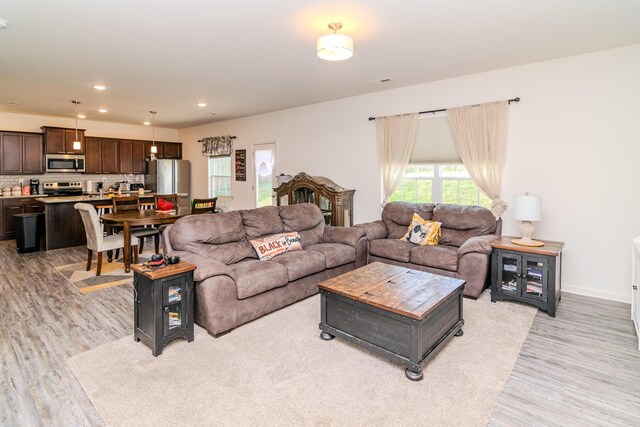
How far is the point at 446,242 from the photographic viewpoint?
4430 millimetres

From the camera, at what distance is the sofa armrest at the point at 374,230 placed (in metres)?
4.67

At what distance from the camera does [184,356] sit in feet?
8.54

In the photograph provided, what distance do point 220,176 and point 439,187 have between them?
5453 mm

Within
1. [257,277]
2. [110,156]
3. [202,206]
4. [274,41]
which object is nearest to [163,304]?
[257,277]

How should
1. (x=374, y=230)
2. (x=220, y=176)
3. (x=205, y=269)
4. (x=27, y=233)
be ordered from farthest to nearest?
(x=220, y=176), (x=27, y=233), (x=374, y=230), (x=205, y=269)

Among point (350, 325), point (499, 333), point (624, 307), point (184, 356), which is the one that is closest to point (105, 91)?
point (184, 356)

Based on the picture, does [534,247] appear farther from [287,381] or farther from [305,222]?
[287,381]

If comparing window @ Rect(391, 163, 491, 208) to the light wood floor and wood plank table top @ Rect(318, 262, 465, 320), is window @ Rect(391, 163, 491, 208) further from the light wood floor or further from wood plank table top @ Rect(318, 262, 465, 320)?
wood plank table top @ Rect(318, 262, 465, 320)

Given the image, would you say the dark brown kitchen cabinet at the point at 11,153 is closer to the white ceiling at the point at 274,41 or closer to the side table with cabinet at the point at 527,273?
the white ceiling at the point at 274,41

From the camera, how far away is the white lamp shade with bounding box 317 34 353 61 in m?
2.75

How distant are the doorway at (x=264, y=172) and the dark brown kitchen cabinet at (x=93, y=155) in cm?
373

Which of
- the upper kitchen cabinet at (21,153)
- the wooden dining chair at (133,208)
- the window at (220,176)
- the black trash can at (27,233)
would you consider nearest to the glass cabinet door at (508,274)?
the wooden dining chair at (133,208)

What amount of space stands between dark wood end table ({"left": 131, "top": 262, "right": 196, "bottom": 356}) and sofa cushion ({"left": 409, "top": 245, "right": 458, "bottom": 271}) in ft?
8.31

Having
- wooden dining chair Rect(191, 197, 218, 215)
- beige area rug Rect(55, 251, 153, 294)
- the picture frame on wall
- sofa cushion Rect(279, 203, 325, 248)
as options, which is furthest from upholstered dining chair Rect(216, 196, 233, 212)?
sofa cushion Rect(279, 203, 325, 248)
